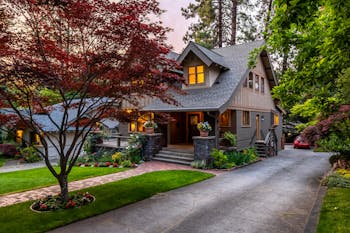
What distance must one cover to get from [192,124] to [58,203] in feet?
36.7

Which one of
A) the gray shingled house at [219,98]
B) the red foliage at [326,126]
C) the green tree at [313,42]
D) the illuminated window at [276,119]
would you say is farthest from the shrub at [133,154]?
the illuminated window at [276,119]

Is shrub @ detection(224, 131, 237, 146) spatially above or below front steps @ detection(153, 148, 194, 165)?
above

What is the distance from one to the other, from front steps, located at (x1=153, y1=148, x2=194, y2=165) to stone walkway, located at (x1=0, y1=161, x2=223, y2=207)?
42 cm

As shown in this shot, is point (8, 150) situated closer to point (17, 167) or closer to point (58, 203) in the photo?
point (17, 167)

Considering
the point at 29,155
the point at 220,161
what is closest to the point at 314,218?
the point at 220,161

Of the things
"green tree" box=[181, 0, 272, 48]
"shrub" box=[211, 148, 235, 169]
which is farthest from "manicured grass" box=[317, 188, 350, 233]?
"green tree" box=[181, 0, 272, 48]

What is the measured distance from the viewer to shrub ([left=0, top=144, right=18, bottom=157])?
1933 centimetres

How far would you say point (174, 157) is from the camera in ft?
43.1

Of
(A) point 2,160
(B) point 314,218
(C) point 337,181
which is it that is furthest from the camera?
(A) point 2,160

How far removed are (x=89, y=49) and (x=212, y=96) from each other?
27.5 ft

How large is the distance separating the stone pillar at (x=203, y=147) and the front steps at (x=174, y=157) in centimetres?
63

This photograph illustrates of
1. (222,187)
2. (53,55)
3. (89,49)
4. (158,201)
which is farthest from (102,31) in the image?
(222,187)

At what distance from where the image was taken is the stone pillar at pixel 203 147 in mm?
11766

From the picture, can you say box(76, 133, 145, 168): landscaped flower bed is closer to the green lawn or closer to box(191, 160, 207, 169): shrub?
box(191, 160, 207, 169): shrub
